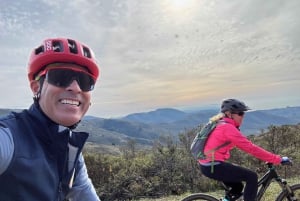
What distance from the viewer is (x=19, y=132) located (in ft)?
4.96

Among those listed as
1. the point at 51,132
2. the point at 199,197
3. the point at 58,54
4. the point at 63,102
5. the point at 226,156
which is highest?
the point at 58,54

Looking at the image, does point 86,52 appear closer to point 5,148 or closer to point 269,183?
point 5,148

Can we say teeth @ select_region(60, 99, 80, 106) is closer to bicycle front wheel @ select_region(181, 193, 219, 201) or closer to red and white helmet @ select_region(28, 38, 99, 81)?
red and white helmet @ select_region(28, 38, 99, 81)

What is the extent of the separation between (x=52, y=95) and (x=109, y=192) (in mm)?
15976

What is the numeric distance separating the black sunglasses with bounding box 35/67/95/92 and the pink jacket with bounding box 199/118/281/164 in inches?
164

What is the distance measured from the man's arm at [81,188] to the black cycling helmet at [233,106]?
4249mm

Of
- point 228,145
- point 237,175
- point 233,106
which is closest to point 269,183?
point 237,175

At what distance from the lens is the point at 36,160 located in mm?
1488

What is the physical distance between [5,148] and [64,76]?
1.74 feet

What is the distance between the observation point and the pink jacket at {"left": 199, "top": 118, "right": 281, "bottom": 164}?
568 cm

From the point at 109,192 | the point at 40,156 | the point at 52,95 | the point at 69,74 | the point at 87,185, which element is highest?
the point at 69,74

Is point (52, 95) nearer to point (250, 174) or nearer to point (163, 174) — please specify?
point (250, 174)

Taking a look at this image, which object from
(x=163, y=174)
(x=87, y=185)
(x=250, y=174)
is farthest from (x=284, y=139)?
(x=87, y=185)

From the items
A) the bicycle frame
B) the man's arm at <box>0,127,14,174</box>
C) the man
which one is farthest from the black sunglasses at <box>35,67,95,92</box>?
the bicycle frame
